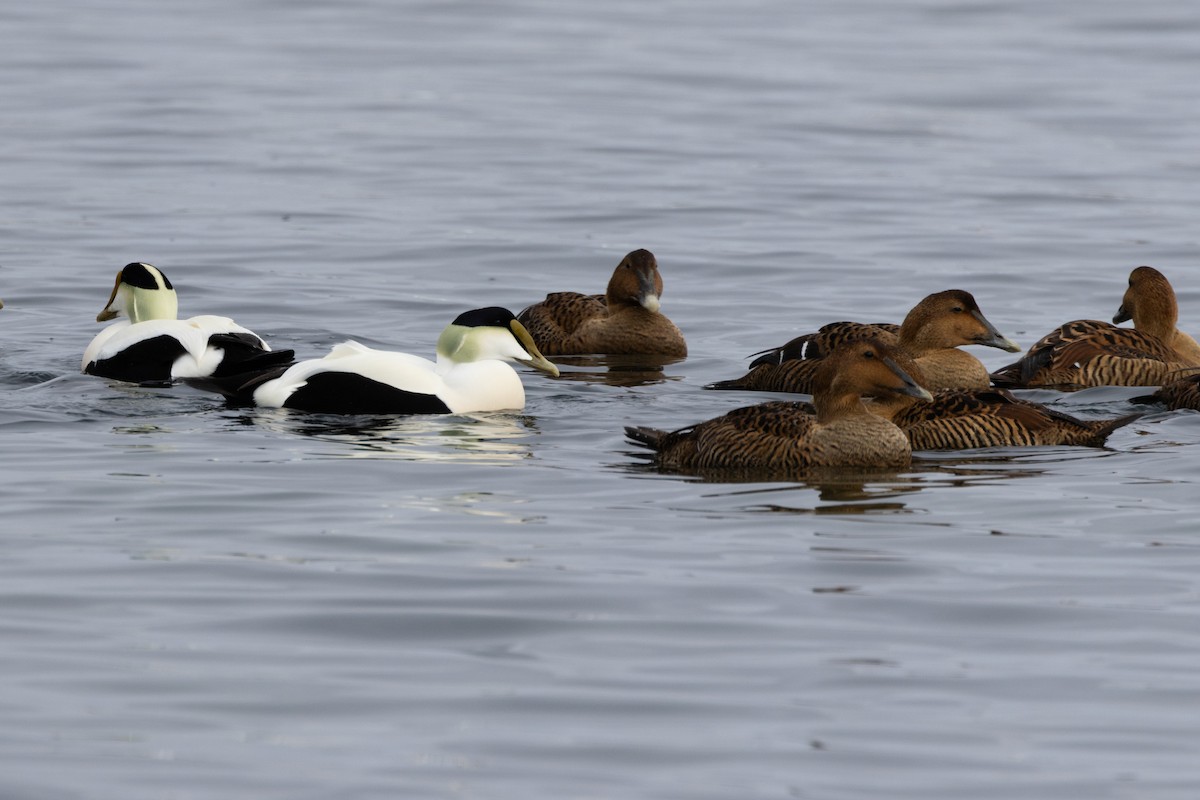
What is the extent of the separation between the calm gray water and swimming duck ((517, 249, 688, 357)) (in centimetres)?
31

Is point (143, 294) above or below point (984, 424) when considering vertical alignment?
above

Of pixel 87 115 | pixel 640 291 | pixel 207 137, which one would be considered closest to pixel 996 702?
pixel 640 291

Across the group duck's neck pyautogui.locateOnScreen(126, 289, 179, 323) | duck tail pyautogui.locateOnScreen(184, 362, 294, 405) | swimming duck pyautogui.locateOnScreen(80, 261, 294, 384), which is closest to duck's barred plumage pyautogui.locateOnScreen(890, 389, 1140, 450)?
duck tail pyautogui.locateOnScreen(184, 362, 294, 405)

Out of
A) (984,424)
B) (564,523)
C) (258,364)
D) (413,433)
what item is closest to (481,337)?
(413,433)

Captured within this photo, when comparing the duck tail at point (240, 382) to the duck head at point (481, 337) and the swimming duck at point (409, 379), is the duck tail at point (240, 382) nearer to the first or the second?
the swimming duck at point (409, 379)

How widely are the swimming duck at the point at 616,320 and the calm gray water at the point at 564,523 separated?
0.31m

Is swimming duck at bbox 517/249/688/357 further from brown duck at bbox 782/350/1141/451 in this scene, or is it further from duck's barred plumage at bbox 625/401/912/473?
duck's barred plumage at bbox 625/401/912/473

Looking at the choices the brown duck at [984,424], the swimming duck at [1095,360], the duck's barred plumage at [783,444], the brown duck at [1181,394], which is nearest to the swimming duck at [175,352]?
the duck's barred plumage at [783,444]

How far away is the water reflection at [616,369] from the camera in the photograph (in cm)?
1171

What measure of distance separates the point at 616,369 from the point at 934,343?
2.12 meters

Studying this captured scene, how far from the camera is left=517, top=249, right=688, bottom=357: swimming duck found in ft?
41.3

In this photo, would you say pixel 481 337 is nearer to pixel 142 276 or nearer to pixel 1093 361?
pixel 142 276

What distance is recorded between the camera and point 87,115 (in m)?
22.3

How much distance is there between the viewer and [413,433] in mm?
9430
